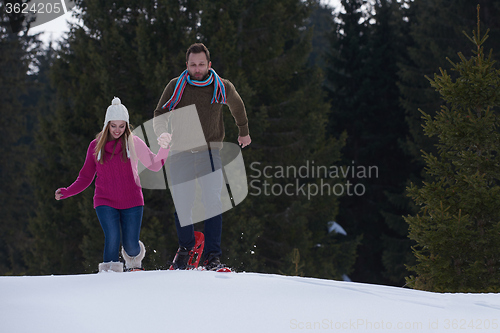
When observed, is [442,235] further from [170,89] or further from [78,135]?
[78,135]

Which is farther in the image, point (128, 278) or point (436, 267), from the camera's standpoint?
point (436, 267)

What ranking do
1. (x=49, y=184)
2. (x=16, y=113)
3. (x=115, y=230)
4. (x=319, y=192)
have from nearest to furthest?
(x=115, y=230) → (x=49, y=184) → (x=319, y=192) → (x=16, y=113)

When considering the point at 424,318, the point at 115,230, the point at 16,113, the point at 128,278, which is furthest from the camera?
the point at 16,113

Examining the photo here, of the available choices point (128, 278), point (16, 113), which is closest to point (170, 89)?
point (128, 278)

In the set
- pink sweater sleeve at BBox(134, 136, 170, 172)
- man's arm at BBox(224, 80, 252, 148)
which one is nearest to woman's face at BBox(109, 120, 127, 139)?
pink sweater sleeve at BBox(134, 136, 170, 172)

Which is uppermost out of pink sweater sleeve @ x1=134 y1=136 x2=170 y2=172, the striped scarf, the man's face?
the man's face

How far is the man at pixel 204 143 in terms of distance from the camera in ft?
16.6

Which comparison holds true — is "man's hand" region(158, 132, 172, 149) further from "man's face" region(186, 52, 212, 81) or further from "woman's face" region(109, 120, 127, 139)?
"man's face" region(186, 52, 212, 81)

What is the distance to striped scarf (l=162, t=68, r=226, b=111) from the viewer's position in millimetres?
5098

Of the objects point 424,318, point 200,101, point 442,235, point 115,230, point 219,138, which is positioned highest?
point 200,101

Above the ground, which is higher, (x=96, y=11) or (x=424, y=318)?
(x=96, y=11)

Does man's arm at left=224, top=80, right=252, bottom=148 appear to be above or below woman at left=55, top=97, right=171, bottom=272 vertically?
above

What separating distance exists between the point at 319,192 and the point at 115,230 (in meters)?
15.8

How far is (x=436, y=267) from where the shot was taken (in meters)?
7.72
